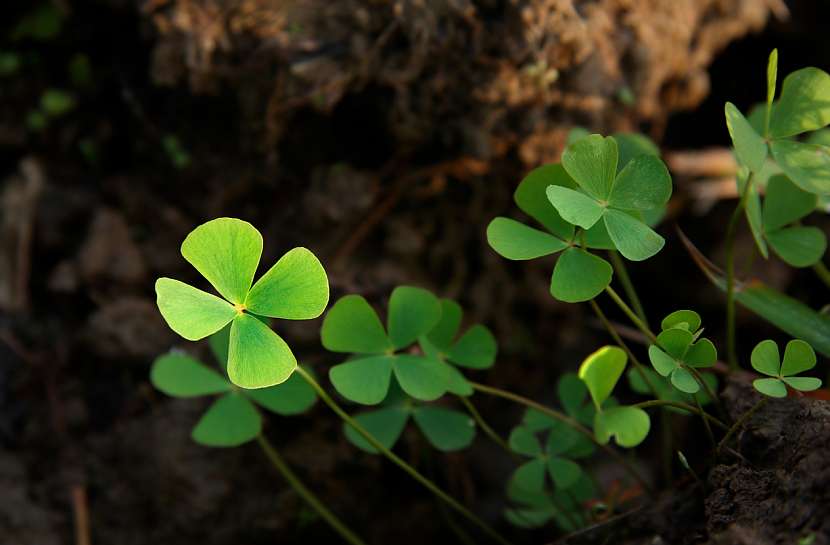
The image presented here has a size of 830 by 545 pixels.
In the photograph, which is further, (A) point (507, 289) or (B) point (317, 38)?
(A) point (507, 289)

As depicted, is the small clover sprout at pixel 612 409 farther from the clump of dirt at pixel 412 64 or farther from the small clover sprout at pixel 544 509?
the clump of dirt at pixel 412 64

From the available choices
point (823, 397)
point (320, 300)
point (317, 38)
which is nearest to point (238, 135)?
point (317, 38)

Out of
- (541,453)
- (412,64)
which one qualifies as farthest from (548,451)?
(412,64)

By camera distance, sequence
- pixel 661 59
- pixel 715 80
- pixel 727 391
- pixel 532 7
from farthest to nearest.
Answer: pixel 715 80 → pixel 661 59 → pixel 532 7 → pixel 727 391

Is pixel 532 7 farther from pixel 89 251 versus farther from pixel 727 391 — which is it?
pixel 89 251

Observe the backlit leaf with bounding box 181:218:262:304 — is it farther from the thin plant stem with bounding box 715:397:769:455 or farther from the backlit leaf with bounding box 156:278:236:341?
the thin plant stem with bounding box 715:397:769:455

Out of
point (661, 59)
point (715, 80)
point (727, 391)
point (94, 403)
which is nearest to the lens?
point (727, 391)

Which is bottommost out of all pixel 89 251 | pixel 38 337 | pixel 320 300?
pixel 38 337

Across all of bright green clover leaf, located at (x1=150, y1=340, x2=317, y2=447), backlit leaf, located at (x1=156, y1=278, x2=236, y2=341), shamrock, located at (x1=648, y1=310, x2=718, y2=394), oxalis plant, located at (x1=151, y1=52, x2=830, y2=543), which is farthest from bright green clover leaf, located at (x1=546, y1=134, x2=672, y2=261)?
bright green clover leaf, located at (x1=150, y1=340, x2=317, y2=447)
